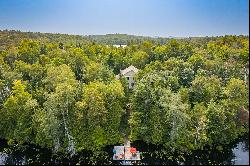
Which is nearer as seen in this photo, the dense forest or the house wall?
the dense forest

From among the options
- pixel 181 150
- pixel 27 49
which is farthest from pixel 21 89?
pixel 27 49

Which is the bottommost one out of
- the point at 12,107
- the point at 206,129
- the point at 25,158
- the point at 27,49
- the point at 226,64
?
the point at 25,158

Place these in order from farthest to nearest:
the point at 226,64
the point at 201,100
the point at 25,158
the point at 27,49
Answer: the point at 27,49 → the point at 226,64 → the point at 201,100 → the point at 25,158

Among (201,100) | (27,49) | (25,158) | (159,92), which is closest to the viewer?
(25,158)

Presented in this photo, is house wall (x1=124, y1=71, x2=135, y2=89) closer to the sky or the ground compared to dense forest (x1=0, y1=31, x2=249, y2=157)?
closer to the sky

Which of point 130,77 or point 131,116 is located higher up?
point 130,77

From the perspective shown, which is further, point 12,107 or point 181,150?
point 12,107

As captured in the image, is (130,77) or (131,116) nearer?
(131,116)

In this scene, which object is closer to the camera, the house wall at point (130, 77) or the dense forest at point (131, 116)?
the dense forest at point (131, 116)

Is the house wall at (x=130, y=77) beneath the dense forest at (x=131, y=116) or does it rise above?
above

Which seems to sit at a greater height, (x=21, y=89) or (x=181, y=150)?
(x=21, y=89)

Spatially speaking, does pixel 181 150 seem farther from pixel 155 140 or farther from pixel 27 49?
pixel 27 49
